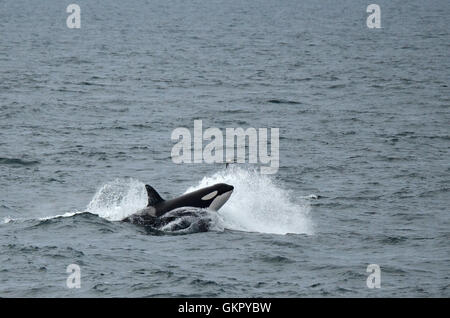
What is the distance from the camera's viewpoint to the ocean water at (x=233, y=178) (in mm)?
26859

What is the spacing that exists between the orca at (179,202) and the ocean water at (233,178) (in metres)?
0.62

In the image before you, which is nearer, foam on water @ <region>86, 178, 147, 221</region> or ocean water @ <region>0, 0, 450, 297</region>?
ocean water @ <region>0, 0, 450, 297</region>

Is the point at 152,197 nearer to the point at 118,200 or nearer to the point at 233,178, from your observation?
the point at 118,200

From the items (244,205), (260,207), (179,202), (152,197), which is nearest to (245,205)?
(244,205)

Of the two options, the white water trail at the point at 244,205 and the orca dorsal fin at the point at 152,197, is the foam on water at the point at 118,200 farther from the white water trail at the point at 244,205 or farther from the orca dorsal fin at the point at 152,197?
the orca dorsal fin at the point at 152,197

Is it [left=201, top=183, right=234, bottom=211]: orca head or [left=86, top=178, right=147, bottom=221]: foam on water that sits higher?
[left=201, top=183, right=234, bottom=211]: orca head

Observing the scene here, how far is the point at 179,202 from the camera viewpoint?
106 feet

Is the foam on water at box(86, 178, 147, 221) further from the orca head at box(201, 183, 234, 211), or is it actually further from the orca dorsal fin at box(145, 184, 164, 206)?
the orca head at box(201, 183, 234, 211)

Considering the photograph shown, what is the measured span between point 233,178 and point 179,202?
269 inches

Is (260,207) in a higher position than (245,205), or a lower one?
lower

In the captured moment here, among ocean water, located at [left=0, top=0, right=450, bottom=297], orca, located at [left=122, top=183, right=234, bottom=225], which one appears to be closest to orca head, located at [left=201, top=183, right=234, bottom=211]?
orca, located at [left=122, top=183, right=234, bottom=225]

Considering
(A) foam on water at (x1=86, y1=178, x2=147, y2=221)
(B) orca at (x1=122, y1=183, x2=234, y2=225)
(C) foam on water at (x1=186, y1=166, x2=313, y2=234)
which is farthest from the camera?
(A) foam on water at (x1=86, y1=178, x2=147, y2=221)

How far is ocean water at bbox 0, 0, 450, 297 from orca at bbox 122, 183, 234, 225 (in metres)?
0.62

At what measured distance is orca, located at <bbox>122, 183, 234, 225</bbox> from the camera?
105ft
